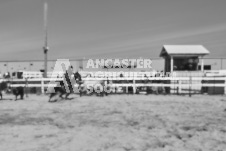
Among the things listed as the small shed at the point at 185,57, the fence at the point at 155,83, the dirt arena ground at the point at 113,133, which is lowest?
the dirt arena ground at the point at 113,133

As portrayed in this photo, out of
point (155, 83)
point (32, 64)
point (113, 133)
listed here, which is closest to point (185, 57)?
point (155, 83)

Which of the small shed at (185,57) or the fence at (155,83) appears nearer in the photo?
the fence at (155,83)

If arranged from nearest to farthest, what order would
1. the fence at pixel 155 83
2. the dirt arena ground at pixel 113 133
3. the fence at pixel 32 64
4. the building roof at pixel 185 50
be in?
the dirt arena ground at pixel 113 133 < the fence at pixel 155 83 < the building roof at pixel 185 50 < the fence at pixel 32 64

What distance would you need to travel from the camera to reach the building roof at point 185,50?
82.9ft

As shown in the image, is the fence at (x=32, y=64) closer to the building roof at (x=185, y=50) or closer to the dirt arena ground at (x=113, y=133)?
the building roof at (x=185, y=50)

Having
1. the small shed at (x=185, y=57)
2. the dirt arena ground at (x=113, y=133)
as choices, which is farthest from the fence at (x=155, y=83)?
the dirt arena ground at (x=113, y=133)

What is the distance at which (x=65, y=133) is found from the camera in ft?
19.5

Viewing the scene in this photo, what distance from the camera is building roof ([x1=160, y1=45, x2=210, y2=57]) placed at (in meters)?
25.3

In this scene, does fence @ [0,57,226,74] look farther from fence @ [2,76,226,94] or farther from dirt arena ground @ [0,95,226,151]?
dirt arena ground @ [0,95,226,151]

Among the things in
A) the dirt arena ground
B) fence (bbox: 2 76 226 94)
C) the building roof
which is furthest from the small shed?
the dirt arena ground

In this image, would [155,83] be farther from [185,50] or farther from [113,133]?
[113,133]

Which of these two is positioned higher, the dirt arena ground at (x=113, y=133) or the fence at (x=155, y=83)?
the fence at (x=155, y=83)

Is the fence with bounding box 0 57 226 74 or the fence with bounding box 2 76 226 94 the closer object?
the fence with bounding box 2 76 226 94

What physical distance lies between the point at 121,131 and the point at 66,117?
104 inches
